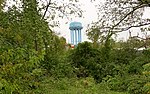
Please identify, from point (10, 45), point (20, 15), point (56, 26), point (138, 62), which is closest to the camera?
point (10, 45)

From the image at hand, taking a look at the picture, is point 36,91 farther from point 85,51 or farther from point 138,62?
point 85,51

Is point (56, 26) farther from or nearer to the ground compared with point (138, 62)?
farther from the ground

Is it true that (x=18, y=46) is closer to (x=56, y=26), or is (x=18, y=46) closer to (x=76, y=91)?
(x=76, y=91)

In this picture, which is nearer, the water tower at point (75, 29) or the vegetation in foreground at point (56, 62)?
the vegetation in foreground at point (56, 62)

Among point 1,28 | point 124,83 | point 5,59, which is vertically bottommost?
point 124,83

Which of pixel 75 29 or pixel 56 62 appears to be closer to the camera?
pixel 56 62

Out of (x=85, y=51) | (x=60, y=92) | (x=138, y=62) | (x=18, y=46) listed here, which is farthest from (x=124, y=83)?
(x=18, y=46)

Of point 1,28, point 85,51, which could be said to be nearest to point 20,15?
point 1,28

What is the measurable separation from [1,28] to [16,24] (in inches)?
51.1

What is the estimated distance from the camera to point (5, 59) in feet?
26.8

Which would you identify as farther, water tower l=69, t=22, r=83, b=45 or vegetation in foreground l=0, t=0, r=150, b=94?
water tower l=69, t=22, r=83, b=45

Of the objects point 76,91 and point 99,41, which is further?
point 99,41

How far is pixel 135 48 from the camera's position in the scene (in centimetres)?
2091

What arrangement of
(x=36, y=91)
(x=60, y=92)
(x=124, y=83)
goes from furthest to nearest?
(x=124, y=83) < (x=60, y=92) < (x=36, y=91)
